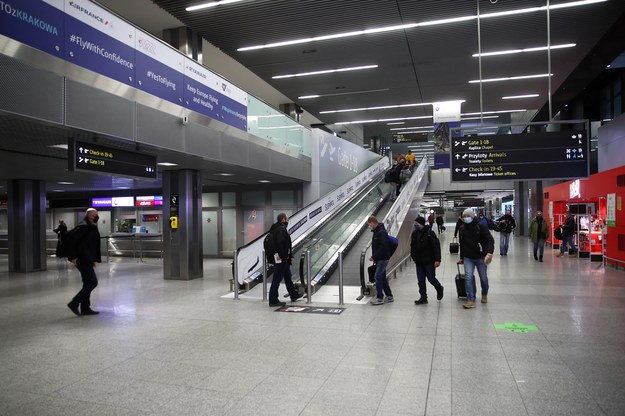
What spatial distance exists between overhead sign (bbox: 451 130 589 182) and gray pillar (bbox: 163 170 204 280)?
6344mm

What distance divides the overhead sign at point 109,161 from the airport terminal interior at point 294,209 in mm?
37

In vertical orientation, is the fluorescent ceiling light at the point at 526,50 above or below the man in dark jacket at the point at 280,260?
above

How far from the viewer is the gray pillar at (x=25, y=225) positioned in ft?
43.6

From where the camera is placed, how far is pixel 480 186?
31.8m

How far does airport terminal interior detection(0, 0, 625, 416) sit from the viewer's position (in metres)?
4.06

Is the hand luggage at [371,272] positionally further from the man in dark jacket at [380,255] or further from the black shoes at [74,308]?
the black shoes at [74,308]

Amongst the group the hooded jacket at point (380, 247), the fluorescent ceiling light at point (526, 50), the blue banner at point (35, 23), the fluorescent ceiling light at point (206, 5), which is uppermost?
the fluorescent ceiling light at point (206, 5)

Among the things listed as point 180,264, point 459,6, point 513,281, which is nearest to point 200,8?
point 459,6

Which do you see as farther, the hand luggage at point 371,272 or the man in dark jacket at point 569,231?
the man in dark jacket at point 569,231

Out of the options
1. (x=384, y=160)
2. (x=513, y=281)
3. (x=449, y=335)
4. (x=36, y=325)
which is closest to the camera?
(x=449, y=335)

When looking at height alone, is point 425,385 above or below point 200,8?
below

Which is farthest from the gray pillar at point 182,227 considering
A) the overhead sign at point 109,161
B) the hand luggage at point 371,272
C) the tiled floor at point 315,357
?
the hand luggage at point 371,272

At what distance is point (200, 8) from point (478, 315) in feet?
23.9

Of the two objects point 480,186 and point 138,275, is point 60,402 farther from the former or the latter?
point 480,186
